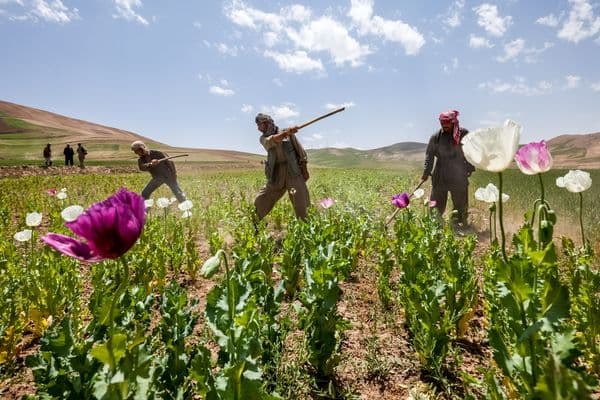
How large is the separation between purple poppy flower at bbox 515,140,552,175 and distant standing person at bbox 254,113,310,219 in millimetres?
4362

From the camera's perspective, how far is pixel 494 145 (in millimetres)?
1529

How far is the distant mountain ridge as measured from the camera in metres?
57.7

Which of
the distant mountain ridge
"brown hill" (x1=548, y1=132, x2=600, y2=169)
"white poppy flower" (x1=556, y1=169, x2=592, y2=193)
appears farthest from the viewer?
"brown hill" (x1=548, y1=132, x2=600, y2=169)

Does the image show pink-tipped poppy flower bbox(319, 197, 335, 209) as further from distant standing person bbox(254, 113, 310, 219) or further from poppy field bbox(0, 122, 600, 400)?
distant standing person bbox(254, 113, 310, 219)

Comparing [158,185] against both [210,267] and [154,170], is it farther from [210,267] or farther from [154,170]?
[210,267]

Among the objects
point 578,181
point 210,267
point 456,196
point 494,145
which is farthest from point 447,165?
point 210,267

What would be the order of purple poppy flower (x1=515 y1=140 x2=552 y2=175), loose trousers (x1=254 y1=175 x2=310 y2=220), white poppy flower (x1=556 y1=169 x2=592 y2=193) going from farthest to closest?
loose trousers (x1=254 y1=175 x2=310 y2=220) → white poppy flower (x1=556 y1=169 x2=592 y2=193) → purple poppy flower (x1=515 y1=140 x2=552 y2=175)

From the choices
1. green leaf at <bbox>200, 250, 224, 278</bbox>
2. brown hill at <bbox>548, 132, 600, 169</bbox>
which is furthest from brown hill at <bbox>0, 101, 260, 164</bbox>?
brown hill at <bbox>548, 132, 600, 169</bbox>

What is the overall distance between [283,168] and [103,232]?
512 cm

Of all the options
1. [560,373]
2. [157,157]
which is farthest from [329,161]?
[560,373]

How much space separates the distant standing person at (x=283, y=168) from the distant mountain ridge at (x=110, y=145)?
153ft

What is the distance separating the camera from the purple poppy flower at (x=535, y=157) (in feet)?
5.82

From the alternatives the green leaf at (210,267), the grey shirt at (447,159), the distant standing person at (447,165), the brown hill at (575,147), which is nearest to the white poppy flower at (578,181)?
the green leaf at (210,267)

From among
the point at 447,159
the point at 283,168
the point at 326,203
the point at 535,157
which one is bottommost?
the point at 326,203
